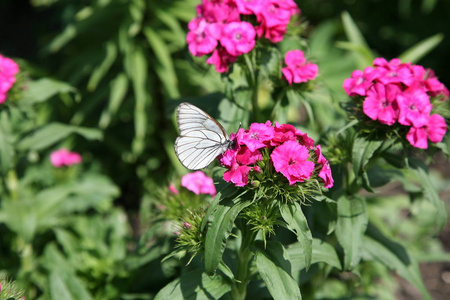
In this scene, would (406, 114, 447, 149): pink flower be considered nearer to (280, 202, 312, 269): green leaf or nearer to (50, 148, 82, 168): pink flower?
(280, 202, 312, 269): green leaf

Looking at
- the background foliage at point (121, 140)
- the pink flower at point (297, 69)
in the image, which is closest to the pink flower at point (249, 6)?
the pink flower at point (297, 69)

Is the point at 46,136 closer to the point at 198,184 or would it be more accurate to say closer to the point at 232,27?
the point at 198,184

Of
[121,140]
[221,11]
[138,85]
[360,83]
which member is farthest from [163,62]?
[360,83]

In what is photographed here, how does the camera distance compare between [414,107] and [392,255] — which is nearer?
[414,107]

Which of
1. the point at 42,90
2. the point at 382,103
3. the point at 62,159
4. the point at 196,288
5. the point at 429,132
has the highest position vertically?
the point at 382,103

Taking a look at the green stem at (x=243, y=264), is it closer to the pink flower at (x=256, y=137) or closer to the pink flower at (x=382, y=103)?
the pink flower at (x=256, y=137)

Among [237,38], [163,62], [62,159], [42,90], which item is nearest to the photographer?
[237,38]

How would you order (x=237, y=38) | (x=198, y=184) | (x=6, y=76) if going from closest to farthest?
(x=237, y=38), (x=198, y=184), (x=6, y=76)
